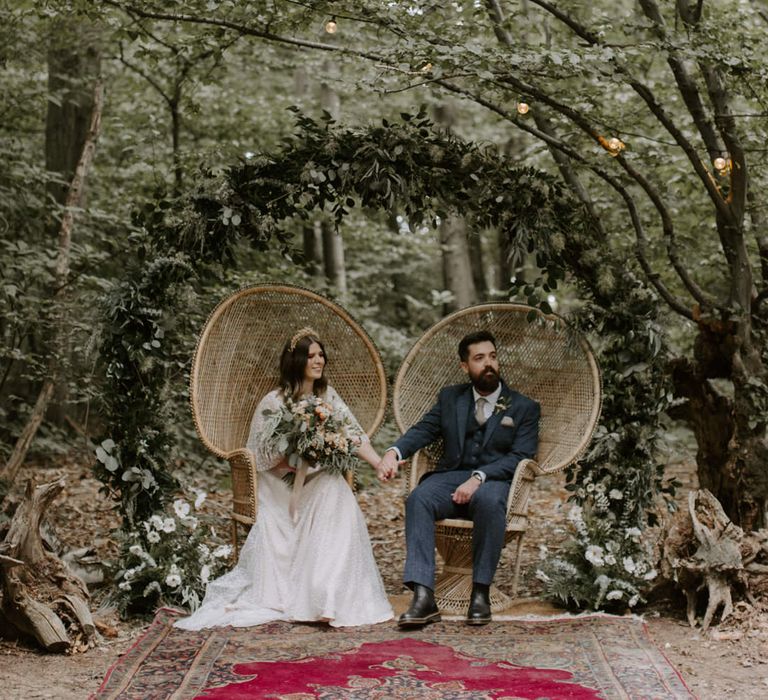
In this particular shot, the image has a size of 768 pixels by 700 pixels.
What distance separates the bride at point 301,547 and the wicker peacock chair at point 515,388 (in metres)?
0.42

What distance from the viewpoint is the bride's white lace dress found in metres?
4.50

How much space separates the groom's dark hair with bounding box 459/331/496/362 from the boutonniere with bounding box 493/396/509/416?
0.30 m

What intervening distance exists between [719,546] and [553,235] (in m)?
1.78

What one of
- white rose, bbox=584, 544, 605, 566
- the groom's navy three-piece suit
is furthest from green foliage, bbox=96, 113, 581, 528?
white rose, bbox=584, 544, 605, 566

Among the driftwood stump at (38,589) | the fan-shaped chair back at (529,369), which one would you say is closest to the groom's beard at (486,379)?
the fan-shaped chair back at (529,369)

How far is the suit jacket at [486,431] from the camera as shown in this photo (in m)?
5.02

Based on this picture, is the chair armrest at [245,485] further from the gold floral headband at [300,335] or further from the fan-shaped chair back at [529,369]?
the fan-shaped chair back at [529,369]

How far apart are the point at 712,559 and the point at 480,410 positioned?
1438mm

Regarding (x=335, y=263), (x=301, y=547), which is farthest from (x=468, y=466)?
(x=335, y=263)

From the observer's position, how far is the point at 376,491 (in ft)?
28.1

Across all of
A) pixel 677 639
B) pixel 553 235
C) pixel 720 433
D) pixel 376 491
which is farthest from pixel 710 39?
pixel 376 491

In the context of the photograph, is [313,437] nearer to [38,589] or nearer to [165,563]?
[165,563]

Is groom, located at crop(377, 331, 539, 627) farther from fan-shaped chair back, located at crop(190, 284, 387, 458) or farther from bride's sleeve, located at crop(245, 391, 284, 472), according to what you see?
bride's sleeve, located at crop(245, 391, 284, 472)

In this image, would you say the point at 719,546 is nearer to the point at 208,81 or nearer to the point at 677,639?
the point at 677,639
